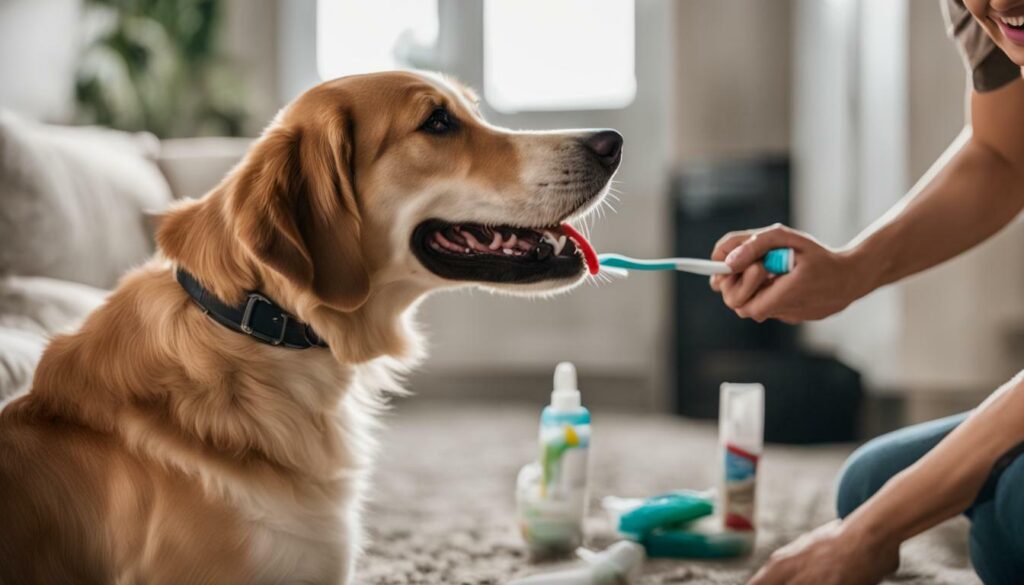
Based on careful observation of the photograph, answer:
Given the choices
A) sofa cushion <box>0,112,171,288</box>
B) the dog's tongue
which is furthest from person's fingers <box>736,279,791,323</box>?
sofa cushion <box>0,112,171,288</box>

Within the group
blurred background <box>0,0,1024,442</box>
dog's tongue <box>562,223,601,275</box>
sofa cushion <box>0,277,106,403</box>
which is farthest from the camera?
blurred background <box>0,0,1024,442</box>

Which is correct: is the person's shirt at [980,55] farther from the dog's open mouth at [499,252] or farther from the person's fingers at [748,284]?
the dog's open mouth at [499,252]

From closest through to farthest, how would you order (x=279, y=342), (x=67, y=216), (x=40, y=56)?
1. (x=279, y=342)
2. (x=67, y=216)
3. (x=40, y=56)

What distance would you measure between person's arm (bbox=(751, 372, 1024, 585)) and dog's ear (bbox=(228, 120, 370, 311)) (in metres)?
0.63

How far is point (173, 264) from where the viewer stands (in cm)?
124

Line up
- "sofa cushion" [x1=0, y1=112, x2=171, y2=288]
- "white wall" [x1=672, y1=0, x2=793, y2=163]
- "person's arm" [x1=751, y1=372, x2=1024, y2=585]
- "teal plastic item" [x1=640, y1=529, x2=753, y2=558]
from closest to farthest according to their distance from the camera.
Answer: "person's arm" [x1=751, y1=372, x2=1024, y2=585], "teal plastic item" [x1=640, y1=529, x2=753, y2=558], "sofa cushion" [x1=0, y1=112, x2=171, y2=288], "white wall" [x1=672, y1=0, x2=793, y2=163]

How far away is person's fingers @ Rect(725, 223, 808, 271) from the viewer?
1.28 m

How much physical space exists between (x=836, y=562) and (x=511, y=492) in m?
1.40

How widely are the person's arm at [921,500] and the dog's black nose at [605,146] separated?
0.61 metres

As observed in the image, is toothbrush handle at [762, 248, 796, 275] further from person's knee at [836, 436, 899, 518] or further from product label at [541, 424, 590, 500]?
product label at [541, 424, 590, 500]

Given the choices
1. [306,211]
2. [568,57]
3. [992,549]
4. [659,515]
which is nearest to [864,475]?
[992,549]

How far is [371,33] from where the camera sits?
15.7ft

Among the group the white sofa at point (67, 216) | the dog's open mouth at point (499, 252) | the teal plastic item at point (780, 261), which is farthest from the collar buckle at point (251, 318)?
the teal plastic item at point (780, 261)

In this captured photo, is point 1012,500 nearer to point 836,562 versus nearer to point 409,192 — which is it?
point 836,562
